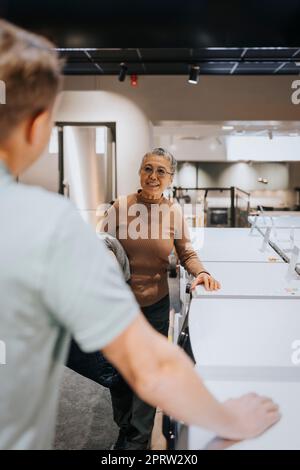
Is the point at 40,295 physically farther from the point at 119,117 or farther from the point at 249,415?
the point at 119,117

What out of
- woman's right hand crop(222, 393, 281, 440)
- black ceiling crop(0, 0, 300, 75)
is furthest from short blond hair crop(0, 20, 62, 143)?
black ceiling crop(0, 0, 300, 75)

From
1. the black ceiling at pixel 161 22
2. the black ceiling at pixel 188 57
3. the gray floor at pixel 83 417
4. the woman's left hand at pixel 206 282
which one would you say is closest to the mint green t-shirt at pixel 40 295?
the woman's left hand at pixel 206 282

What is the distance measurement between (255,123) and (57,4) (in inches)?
175

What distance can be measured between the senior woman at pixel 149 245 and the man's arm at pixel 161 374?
143 cm

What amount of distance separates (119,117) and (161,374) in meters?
6.34

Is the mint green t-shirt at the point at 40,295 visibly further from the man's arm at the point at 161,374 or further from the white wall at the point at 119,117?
the white wall at the point at 119,117

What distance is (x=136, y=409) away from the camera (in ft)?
6.65

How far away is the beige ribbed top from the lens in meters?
2.23

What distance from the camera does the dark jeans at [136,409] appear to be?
2.03 m

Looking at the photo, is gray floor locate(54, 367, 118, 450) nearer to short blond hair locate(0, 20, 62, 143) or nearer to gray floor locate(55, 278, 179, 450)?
gray floor locate(55, 278, 179, 450)

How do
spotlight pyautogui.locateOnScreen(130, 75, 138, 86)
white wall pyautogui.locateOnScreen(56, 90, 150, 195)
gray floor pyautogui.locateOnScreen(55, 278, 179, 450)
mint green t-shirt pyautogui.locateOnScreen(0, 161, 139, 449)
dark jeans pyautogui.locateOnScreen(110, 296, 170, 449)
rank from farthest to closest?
white wall pyautogui.locateOnScreen(56, 90, 150, 195), spotlight pyautogui.locateOnScreen(130, 75, 138, 86), gray floor pyautogui.locateOnScreen(55, 278, 179, 450), dark jeans pyautogui.locateOnScreen(110, 296, 170, 449), mint green t-shirt pyautogui.locateOnScreen(0, 161, 139, 449)

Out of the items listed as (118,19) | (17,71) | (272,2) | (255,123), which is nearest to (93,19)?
(118,19)

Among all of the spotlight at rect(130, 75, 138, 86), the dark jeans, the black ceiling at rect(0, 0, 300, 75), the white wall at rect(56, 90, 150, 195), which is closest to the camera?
the dark jeans

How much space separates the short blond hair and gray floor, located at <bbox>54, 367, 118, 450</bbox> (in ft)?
6.84
